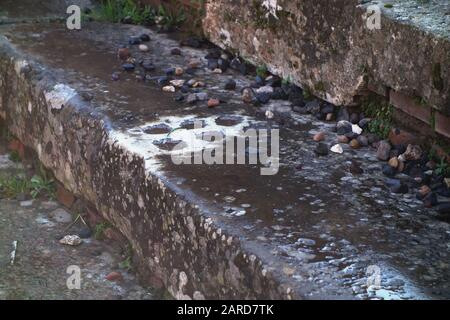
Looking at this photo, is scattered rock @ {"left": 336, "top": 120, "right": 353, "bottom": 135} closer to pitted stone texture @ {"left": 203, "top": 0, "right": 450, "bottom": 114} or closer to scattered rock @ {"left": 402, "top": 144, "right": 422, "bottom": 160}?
pitted stone texture @ {"left": 203, "top": 0, "right": 450, "bottom": 114}

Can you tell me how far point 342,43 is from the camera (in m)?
3.16

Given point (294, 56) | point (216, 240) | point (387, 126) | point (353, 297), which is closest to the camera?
point (353, 297)

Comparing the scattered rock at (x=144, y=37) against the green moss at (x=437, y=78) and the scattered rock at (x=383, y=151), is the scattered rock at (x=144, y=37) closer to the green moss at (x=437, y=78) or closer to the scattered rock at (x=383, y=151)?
the scattered rock at (x=383, y=151)

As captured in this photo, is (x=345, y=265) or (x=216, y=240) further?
(x=216, y=240)

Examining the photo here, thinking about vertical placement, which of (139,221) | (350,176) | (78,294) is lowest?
Answer: (78,294)

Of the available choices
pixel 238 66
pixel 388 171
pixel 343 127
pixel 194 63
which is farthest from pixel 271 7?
pixel 388 171

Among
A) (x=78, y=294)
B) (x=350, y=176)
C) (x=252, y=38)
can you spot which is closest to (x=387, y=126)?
(x=350, y=176)

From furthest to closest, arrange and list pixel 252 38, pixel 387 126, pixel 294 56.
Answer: pixel 252 38
pixel 294 56
pixel 387 126

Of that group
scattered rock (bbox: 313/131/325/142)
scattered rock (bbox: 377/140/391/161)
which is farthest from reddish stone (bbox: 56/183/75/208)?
scattered rock (bbox: 377/140/391/161)

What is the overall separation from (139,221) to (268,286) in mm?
729

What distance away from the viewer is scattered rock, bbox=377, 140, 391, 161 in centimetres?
290

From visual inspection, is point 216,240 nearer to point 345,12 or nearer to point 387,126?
point 387,126

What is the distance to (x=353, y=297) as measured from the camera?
2.13 metres

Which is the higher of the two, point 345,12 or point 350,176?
point 345,12
